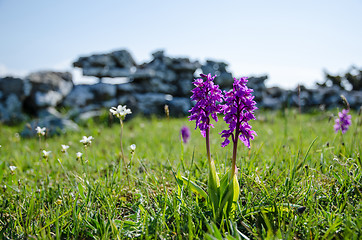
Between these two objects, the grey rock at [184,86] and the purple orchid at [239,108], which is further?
the grey rock at [184,86]

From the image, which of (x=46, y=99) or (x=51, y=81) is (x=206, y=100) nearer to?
(x=46, y=99)

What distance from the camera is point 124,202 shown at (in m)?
1.83

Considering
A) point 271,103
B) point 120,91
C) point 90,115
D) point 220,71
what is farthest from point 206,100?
point 271,103

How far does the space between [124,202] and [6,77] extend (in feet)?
29.5

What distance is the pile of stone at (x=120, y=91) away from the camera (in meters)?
8.09

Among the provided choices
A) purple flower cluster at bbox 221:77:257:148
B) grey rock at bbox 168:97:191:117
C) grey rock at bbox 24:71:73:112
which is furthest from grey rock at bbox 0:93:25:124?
purple flower cluster at bbox 221:77:257:148

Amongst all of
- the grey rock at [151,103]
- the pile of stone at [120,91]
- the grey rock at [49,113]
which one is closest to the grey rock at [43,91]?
the pile of stone at [120,91]

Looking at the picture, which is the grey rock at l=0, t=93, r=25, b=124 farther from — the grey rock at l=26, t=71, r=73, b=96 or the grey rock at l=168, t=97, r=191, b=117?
the grey rock at l=168, t=97, r=191, b=117

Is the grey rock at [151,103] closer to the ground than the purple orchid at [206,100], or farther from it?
closer to the ground

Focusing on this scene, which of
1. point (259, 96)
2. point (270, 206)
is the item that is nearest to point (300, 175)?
point (270, 206)

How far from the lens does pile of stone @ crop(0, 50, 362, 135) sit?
809 centimetres

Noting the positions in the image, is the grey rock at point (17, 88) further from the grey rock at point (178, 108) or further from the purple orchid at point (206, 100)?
the purple orchid at point (206, 100)

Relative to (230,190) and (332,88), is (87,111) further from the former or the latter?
(332,88)

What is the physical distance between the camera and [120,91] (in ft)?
31.7
